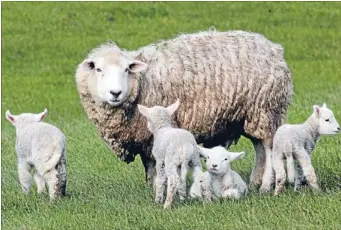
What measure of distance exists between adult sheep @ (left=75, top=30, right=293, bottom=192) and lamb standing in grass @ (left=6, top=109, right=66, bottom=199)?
509 mm

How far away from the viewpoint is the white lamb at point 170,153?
977 centimetres

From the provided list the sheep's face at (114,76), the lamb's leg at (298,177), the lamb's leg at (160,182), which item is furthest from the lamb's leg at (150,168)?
the lamb's leg at (298,177)

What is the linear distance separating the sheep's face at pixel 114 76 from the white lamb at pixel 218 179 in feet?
3.29

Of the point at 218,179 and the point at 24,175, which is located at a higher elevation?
the point at 218,179

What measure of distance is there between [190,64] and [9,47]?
16.1m

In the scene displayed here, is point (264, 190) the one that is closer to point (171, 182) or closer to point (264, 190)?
point (264, 190)

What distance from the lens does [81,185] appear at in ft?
38.9

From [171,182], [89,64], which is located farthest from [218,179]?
[89,64]

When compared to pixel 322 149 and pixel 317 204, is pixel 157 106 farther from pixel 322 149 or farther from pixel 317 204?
pixel 322 149

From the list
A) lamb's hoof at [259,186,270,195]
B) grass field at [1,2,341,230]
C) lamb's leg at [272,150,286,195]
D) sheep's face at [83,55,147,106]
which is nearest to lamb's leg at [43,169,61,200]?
grass field at [1,2,341,230]

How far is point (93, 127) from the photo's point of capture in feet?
55.6

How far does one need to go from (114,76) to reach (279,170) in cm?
168

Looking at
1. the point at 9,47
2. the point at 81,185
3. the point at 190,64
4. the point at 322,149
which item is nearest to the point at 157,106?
the point at 190,64

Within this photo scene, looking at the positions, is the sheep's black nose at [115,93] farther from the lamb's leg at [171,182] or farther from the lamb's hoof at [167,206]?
the lamb's hoof at [167,206]
